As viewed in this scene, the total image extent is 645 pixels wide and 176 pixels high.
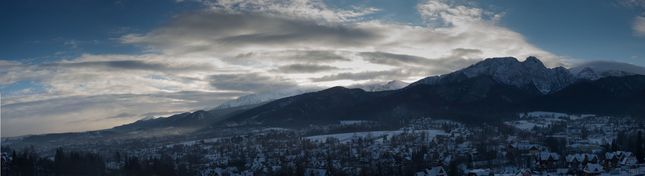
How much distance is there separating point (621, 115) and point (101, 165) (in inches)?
6465

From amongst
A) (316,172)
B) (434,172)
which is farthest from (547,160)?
(316,172)

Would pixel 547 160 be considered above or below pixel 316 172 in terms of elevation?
above

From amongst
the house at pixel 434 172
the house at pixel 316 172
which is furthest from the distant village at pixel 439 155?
the house at pixel 316 172

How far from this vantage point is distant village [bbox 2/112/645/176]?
7881 centimetres

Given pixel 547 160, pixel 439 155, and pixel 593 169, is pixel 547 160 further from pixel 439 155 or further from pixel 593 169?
pixel 439 155

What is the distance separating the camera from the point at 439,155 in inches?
4117

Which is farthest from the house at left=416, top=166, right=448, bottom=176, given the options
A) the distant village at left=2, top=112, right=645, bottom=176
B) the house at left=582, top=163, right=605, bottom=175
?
the house at left=582, top=163, right=605, bottom=175

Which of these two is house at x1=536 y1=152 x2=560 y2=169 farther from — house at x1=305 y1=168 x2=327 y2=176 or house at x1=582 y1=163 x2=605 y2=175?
house at x1=305 y1=168 x2=327 y2=176

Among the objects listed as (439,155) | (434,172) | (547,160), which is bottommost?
(434,172)

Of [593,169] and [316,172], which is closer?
[593,169]

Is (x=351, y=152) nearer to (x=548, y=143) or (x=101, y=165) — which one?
(x=548, y=143)

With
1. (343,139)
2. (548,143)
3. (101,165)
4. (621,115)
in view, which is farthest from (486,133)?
(101,165)

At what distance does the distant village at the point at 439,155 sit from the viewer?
78.8 meters

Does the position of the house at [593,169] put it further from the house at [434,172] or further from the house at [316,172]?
the house at [316,172]
